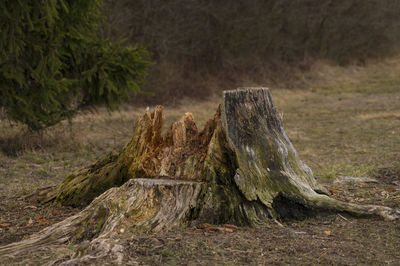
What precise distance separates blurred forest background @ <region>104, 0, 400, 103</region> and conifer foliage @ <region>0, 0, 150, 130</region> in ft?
12.8

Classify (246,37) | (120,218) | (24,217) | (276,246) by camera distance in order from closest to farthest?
(276,246)
(120,218)
(24,217)
(246,37)

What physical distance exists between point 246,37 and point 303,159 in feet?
39.5

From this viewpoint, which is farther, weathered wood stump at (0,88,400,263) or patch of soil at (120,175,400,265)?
weathered wood stump at (0,88,400,263)

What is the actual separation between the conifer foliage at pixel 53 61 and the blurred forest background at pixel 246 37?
3.91 metres

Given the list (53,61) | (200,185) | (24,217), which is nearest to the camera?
(200,185)

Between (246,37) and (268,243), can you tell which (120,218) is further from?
(246,37)

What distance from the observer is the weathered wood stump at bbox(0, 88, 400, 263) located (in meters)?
3.69

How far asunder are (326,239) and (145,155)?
2.07 metres

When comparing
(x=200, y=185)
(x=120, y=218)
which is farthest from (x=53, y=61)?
(x=120, y=218)

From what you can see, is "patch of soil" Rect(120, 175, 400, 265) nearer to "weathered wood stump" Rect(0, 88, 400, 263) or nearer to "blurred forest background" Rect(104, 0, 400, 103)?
"weathered wood stump" Rect(0, 88, 400, 263)

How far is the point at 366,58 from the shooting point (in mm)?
25078

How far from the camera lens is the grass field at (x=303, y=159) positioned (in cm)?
323

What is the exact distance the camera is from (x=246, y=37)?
64.4 feet

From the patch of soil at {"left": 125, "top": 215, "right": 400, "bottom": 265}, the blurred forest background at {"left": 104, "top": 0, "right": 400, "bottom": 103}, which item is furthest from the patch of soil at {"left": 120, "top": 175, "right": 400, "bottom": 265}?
the blurred forest background at {"left": 104, "top": 0, "right": 400, "bottom": 103}
